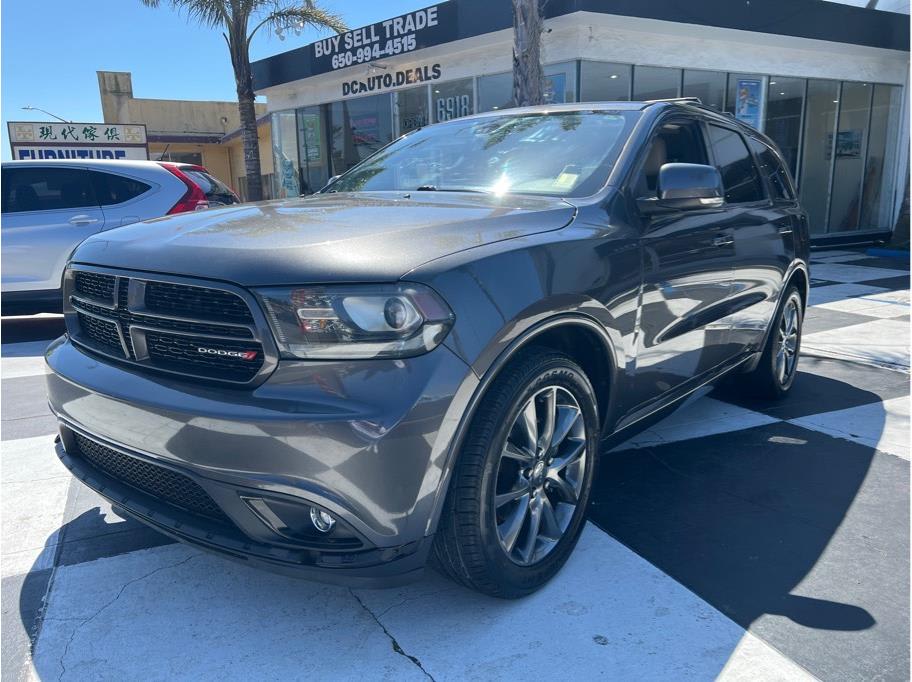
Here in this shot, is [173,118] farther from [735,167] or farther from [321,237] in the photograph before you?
[321,237]

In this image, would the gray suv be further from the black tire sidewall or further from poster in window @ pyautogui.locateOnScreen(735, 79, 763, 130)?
poster in window @ pyautogui.locateOnScreen(735, 79, 763, 130)

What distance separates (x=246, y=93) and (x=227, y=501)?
15.5 m

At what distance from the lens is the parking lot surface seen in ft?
7.01

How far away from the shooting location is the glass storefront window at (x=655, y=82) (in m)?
11.8

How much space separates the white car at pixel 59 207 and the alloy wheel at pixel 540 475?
554 cm

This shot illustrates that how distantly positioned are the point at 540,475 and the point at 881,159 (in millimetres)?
16853

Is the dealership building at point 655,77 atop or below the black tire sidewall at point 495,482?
atop

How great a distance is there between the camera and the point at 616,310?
105 inches

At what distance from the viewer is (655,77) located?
1195 cm

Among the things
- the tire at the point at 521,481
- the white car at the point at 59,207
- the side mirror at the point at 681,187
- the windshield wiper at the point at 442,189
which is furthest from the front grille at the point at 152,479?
the white car at the point at 59,207

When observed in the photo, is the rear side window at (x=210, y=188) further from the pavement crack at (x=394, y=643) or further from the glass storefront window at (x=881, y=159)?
the glass storefront window at (x=881, y=159)

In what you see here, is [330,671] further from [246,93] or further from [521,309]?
[246,93]

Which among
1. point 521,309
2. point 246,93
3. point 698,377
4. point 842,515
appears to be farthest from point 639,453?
point 246,93

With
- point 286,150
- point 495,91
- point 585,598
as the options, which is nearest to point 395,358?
point 585,598
